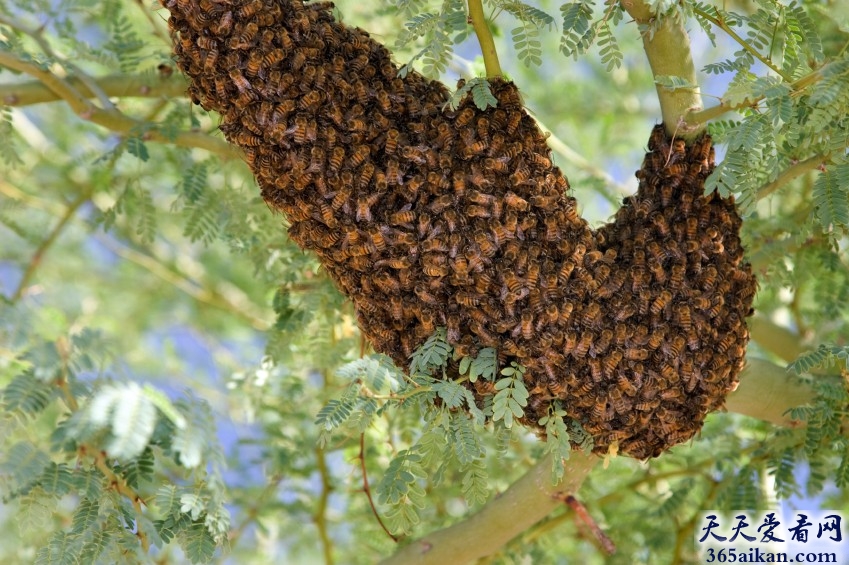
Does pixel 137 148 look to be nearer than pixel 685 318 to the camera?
No

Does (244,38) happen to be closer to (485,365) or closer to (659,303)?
(485,365)

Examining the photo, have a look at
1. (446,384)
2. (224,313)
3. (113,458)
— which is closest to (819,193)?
(446,384)

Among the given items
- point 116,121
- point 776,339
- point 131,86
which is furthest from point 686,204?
point 131,86

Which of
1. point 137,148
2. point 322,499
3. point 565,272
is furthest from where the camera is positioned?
point 322,499

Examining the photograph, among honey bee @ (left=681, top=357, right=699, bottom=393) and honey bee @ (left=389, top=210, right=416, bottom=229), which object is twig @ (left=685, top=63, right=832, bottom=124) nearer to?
honey bee @ (left=681, top=357, right=699, bottom=393)

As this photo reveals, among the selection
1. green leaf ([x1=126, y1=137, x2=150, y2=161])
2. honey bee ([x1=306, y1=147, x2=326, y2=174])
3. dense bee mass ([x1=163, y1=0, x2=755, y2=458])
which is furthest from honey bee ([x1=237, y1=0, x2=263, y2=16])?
green leaf ([x1=126, y1=137, x2=150, y2=161])

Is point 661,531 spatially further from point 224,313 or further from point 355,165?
point 224,313
